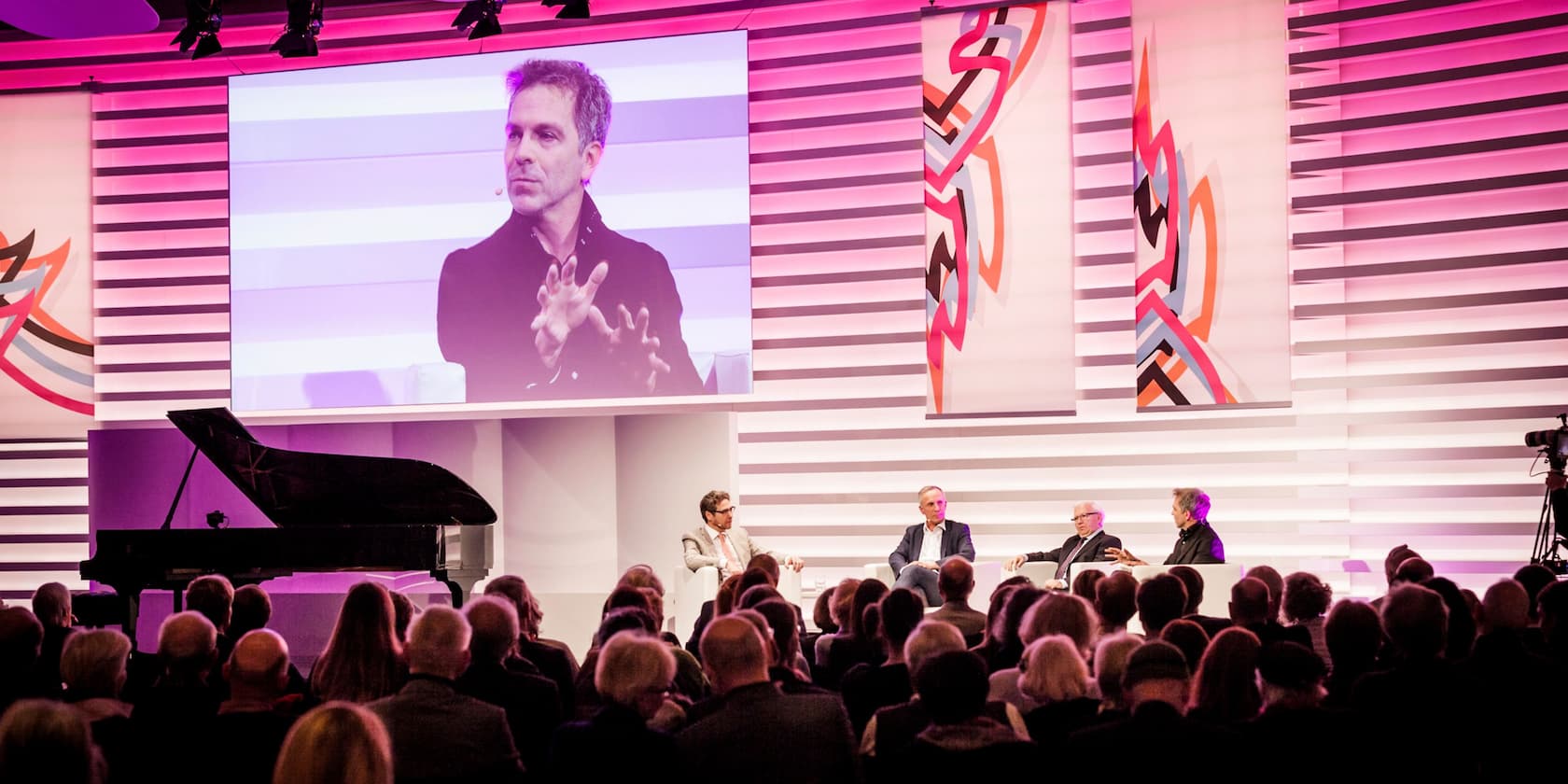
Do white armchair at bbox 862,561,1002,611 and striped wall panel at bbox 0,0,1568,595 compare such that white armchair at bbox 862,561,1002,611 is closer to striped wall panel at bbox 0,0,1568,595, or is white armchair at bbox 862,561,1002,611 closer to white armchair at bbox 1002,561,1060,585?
white armchair at bbox 1002,561,1060,585

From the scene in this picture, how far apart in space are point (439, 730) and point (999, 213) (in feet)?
21.7

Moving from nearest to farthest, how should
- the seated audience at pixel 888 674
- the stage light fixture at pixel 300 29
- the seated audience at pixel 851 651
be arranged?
1. the seated audience at pixel 888 674
2. the seated audience at pixel 851 651
3. the stage light fixture at pixel 300 29

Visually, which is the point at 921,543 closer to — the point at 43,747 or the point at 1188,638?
the point at 1188,638

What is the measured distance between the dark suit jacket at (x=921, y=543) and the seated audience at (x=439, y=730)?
5.61 metres

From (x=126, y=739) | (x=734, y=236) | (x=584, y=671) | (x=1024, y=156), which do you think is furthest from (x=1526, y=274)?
(x=126, y=739)

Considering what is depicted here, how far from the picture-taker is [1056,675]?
133 inches

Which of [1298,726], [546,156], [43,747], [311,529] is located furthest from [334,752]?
[546,156]

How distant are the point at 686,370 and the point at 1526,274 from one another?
5534mm

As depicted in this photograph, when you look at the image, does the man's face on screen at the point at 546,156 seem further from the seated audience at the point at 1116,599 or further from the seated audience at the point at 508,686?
the seated audience at the point at 508,686

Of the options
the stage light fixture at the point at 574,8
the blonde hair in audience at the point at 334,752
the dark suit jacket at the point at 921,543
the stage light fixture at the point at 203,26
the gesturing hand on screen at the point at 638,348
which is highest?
the stage light fixture at the point at 203,26

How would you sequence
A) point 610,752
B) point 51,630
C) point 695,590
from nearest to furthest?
point 610,752
point 51,630
point 695,590

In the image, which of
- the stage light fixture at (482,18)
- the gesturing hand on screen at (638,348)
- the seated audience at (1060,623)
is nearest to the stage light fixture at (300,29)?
the stage light fixture at (482,18)

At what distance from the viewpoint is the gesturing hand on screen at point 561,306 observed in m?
9.77

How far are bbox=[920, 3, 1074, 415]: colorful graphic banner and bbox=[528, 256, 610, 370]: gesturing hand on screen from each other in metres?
2.48
